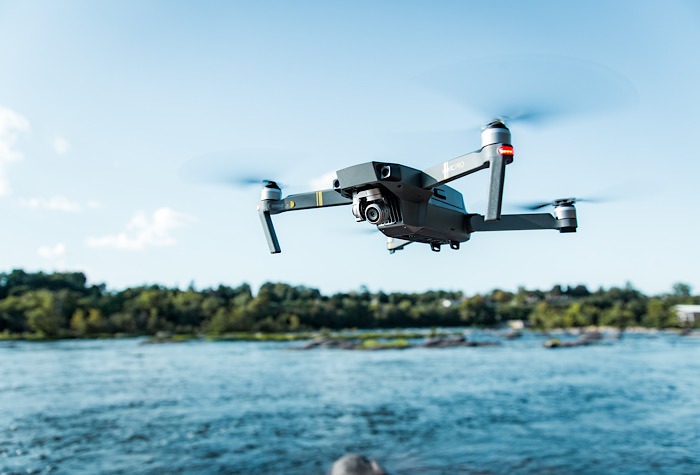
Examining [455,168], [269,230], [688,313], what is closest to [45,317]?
[269,230]

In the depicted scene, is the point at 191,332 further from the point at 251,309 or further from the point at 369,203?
the point at 369,203

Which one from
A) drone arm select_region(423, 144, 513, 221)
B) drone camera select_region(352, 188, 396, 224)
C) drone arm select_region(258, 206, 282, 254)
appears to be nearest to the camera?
drone arm select_region(423, 144, 513, 221)

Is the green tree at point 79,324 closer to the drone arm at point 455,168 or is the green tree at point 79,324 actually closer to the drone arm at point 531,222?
the drone arm at point 531,222

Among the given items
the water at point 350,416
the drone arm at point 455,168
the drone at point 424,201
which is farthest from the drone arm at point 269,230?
the water at point 350,416

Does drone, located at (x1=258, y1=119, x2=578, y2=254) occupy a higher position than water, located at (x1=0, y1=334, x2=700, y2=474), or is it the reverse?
drone, located at (x1=258, y1=119, x2=578, y2=254)

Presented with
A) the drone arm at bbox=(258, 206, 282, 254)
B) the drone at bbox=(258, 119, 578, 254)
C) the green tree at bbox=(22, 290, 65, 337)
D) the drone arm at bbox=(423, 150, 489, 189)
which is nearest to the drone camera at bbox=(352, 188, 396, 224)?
the drone at bbox=(258, 119, 578, 254)

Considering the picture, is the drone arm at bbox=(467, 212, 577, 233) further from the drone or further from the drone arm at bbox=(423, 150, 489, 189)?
the drone arm at bbox=(423, 150, 489, 189)
